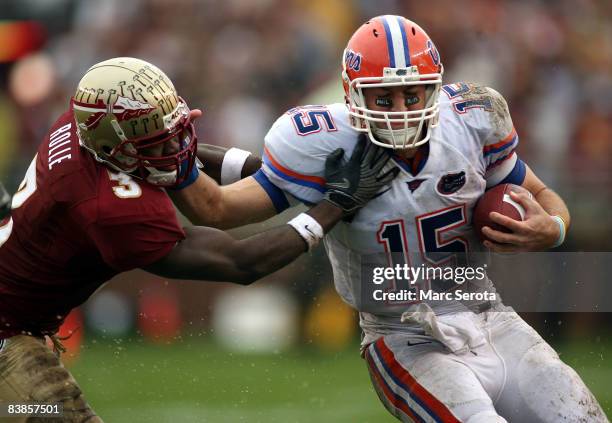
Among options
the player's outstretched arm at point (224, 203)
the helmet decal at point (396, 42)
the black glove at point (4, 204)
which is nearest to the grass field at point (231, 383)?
the black glove at point (4, 204)

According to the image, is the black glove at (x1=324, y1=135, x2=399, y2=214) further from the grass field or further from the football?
the grass field

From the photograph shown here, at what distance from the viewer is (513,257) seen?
593 cm

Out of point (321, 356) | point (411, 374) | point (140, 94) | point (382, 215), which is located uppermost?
point (140, 94)

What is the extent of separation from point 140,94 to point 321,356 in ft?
11.6

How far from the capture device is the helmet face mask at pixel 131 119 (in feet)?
11.8

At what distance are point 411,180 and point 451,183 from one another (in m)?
0.14

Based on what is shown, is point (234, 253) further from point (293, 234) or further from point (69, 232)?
point (69, 232)

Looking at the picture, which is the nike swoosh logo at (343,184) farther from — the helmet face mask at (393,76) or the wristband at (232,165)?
the wristband at (232,165)

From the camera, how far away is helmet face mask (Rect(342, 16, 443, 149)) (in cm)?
375

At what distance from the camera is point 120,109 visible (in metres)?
3.59

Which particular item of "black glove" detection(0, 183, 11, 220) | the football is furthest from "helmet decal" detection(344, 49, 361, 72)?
"black glove" detection(0, 183, 11, 220)

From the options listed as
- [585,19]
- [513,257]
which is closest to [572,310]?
[513,257]

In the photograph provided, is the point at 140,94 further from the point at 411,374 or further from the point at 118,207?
the point at 411,374

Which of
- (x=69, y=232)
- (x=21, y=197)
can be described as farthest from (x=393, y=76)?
(x=21, y=197)
